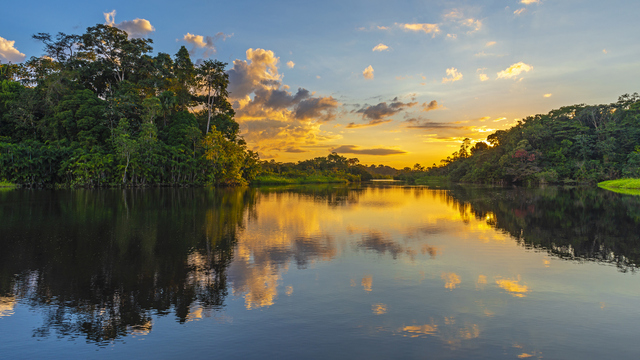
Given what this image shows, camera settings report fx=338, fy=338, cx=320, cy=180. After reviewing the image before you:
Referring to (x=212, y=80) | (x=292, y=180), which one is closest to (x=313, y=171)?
(x=292, y=180)

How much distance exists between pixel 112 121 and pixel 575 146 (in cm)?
7531

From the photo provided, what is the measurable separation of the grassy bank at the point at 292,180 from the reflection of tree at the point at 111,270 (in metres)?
56.5

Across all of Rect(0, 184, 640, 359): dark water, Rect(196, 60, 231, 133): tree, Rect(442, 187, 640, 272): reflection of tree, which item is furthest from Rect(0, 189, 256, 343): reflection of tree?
Rect(196, 60, 231, 133): tree

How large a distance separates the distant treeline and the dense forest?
166 feet

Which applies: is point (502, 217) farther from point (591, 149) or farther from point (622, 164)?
point (591, 149)

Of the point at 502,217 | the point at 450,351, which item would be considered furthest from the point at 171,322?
the point at 502,217

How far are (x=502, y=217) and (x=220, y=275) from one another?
1525 centimetres

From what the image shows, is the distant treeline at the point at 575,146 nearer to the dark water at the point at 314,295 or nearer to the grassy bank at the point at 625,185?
the grassy bank at the point at 625,185

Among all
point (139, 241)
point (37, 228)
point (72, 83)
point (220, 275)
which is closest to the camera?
point (220, 275)

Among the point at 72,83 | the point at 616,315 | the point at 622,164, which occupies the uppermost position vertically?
the point at 72,83

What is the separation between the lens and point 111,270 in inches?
289

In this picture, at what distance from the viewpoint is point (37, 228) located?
40.1 ft

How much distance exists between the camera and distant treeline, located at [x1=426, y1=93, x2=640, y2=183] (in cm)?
5603

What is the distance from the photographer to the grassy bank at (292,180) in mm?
70562
